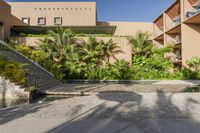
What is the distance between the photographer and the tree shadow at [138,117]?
24.7 feet

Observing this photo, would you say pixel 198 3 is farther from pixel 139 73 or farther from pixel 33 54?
pixel 33 54

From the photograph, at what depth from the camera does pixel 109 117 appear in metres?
9.03

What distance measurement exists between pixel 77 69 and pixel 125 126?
1951 cm

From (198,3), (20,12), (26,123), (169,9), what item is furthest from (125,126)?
(20,12)

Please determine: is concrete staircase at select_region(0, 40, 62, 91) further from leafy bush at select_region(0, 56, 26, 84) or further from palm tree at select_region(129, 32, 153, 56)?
palm tree at select_region(129, 32, 153, 56)

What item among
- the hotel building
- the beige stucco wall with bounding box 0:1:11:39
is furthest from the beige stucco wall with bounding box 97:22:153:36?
the beige stucco wall with bounding box 0:1:11:39

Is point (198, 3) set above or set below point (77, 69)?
above

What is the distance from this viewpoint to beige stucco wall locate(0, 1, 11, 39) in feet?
95.2

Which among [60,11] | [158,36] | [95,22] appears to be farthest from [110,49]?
[60,11]

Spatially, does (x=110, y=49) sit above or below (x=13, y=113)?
above

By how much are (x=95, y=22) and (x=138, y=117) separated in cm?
3112

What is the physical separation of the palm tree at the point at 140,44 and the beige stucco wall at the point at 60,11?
376 inches

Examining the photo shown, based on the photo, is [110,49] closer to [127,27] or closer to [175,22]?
[175,22]

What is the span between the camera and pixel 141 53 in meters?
32.1
